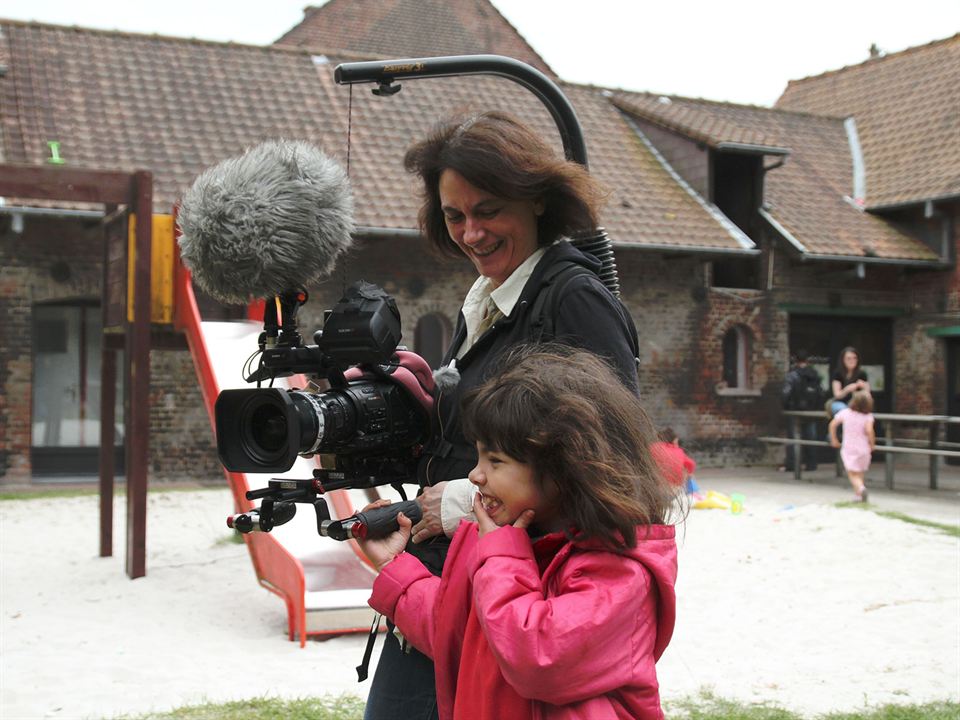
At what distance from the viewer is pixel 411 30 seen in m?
21.3

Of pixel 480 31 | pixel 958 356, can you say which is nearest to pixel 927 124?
pixel 958 356

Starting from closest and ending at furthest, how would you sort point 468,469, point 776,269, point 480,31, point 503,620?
point 503,620, point 468,469, point 776,269, point 480,31

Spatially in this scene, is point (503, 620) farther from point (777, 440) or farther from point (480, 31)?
point (480, 31)

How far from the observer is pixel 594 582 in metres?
1.62

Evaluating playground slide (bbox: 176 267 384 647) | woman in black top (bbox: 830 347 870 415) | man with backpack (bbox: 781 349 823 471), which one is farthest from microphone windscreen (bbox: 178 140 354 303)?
man with backpack (bbox: 781 349 823 471)

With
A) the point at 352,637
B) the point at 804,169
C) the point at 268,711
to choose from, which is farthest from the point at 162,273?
the point at 804,169

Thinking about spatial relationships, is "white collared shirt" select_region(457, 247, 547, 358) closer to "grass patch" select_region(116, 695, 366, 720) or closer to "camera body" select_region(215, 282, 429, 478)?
"camera body" select_region(215, 282, 429, 478)

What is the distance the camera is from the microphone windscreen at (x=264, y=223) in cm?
197

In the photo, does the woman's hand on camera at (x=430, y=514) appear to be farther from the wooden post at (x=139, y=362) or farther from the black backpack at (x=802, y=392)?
the black backpack at (x=802, y=392)

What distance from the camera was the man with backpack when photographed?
14.4 m

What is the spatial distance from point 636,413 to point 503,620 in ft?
1.43

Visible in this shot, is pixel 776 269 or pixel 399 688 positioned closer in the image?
pixel 399 688

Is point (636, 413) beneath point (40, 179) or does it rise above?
beneath

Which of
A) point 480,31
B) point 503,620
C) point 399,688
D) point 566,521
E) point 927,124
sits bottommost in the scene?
point 399,688
